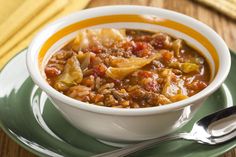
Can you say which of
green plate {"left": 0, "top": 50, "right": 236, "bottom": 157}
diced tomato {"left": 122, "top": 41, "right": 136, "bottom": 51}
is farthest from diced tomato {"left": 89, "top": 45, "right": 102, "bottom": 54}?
green plate {"left": 0, "top": 50, "right": 236, "bottom": 157}

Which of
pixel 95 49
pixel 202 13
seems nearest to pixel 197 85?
pixel 95 49

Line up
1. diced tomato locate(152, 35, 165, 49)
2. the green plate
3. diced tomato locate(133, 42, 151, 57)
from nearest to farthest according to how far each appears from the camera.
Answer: the green plate
diced tomato locate(133, 42, 151, 57)
diced tomato locate(152, 35, 165, 49)

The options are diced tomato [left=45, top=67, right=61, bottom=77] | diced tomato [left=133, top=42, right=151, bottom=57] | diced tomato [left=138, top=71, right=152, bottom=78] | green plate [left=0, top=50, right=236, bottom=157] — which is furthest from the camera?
diced tomato [left=133, top=42, right=151, bottom=57]

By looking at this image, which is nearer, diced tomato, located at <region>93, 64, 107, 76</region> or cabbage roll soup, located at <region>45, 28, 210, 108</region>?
cabbage roll soup, located at <region>45, 28, 210, 108</region>

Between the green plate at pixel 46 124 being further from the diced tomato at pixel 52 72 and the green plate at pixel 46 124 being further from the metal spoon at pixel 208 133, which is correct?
the diced tomato at pixel 52 72

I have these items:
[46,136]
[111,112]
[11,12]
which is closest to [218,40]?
[111,112]

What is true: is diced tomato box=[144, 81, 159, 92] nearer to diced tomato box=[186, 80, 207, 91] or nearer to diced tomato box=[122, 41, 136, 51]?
diced tomato box=[186, 80, 207, 91]

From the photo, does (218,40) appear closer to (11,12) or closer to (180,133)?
(180,133)
